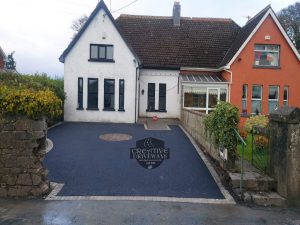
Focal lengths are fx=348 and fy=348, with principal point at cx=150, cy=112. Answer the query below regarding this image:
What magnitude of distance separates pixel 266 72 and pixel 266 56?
3.57 feet

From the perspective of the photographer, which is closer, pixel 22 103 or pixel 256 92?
pixel 22 103

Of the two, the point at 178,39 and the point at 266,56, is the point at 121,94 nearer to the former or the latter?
the point at 178,39

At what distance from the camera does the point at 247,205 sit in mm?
7645

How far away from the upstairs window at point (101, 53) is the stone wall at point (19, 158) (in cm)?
1474

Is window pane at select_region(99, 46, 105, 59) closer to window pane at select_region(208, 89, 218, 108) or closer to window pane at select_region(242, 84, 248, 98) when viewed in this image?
window pane at select_region(208, 89, 218, 108)

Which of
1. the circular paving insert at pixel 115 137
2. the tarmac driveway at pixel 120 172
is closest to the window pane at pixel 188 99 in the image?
the circular paving insert at pixel 115 137

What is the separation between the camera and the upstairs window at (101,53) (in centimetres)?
2219

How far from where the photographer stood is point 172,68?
24.4m

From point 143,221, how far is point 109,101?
16346 millimetres

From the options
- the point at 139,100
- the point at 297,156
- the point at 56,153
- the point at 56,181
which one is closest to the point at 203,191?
the point at 297,156

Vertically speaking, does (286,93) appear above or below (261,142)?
above

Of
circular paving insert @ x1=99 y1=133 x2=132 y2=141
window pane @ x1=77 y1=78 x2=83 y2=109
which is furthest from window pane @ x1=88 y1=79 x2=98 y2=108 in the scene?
circular paving insert @ x1=99 y1=133 x2=132 y2=141

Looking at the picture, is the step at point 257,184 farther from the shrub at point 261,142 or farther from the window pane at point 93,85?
the window pane at point 93,85

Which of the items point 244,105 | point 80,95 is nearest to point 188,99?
point 244,105
